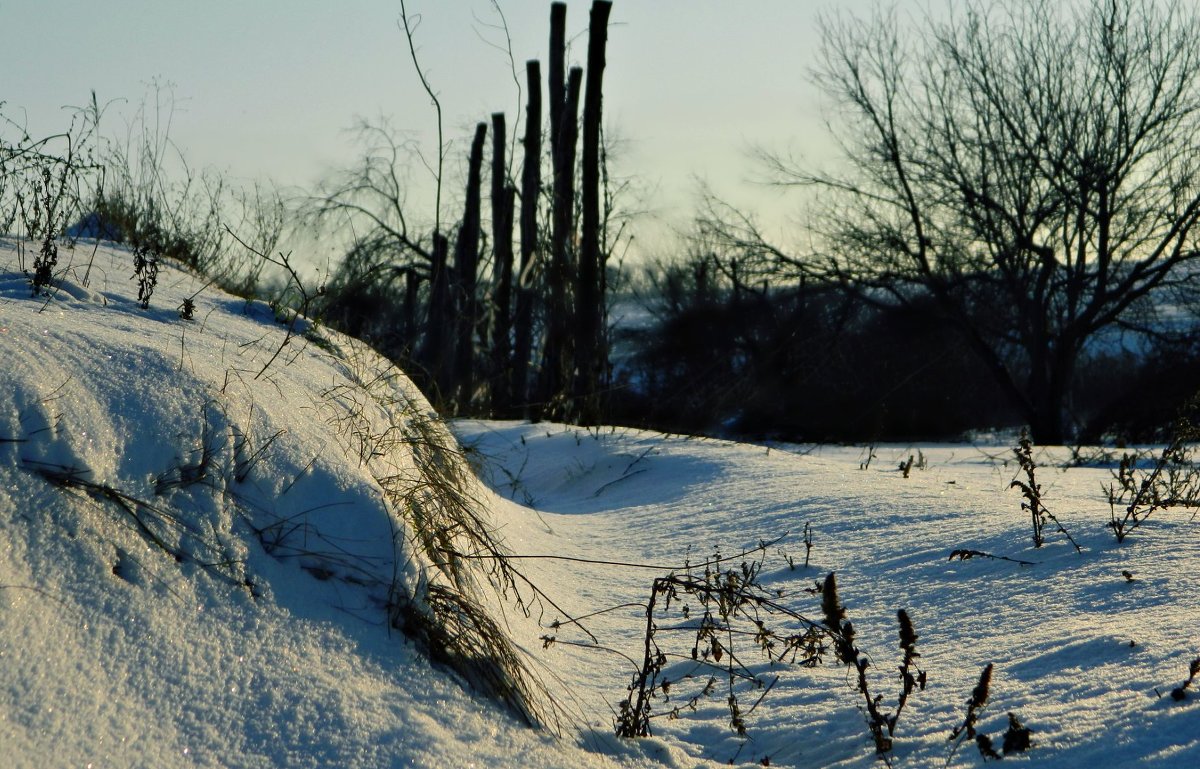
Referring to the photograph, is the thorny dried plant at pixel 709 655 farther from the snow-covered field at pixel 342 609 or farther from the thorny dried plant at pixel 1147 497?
the thorny dried plant at pixel 1147 497

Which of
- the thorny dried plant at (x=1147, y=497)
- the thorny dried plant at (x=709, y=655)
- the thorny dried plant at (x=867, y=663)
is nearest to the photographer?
the thorny dried plant at (x=867, y=663)

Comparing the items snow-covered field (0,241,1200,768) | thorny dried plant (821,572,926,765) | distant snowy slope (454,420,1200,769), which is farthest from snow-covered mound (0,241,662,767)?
thorny dried plant (821,572,926,765)

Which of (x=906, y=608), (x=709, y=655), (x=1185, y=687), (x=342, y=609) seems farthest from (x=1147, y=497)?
(x=342, y=609)

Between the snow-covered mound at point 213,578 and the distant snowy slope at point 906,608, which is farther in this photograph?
the distant snowy slope at point 906,608

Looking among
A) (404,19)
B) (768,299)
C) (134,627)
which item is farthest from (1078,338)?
(134,627)

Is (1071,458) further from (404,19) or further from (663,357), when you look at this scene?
(663,357)

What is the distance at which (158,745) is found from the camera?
169cm

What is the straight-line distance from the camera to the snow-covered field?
1.83 m

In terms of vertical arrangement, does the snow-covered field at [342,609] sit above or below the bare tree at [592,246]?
below

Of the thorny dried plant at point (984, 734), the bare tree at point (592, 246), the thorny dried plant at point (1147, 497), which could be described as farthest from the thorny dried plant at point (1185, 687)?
the bare tree at point (592, 246)

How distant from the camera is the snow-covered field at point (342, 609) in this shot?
1825mm

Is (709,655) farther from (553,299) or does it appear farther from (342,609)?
(553,299)

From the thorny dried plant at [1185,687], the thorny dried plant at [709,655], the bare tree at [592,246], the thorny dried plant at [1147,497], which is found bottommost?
the thorny dried plant at [709,655]

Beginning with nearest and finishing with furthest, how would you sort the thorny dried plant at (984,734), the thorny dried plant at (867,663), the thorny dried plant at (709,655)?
the thorny dried plant at (984,734) < the thorny dried plant at (867,663) < the thorny dried plant at (709,655)
